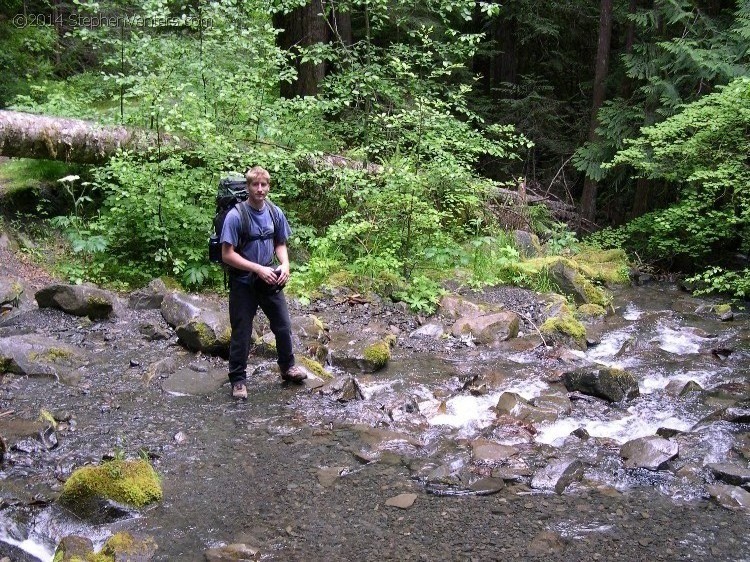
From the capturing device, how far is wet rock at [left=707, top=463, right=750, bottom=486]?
467 cm

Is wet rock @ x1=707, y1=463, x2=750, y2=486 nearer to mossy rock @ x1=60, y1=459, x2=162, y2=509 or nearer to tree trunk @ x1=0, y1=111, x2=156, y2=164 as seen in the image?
mossy rock @ x1=60, y1=459, x2=162, y2=509

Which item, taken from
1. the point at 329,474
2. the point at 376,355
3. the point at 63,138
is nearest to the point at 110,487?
the point at 329,474

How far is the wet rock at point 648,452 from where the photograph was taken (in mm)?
4941

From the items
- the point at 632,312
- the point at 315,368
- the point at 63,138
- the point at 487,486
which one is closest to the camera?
the point at 487,486

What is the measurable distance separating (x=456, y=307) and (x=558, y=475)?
4648 mm

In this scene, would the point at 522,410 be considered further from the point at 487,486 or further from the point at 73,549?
the point at 73,549

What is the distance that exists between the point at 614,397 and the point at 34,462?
5.33m

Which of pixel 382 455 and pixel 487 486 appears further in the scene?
pixel 382 455

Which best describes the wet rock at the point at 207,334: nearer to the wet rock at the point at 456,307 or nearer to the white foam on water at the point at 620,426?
the wet rock at the point at 456,307

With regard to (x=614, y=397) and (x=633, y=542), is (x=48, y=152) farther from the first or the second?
(x=633, y=542)

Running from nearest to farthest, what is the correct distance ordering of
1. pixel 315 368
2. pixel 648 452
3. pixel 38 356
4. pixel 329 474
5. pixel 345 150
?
pixel 329 474, pixel 648 452, pixel 38 356, pixel 315 368, pixel 345 150

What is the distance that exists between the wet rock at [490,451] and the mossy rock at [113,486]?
8.21 ft

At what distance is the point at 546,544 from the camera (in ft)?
12.9

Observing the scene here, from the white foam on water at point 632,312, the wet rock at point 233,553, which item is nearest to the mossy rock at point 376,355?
the wet rock at point 233,553
